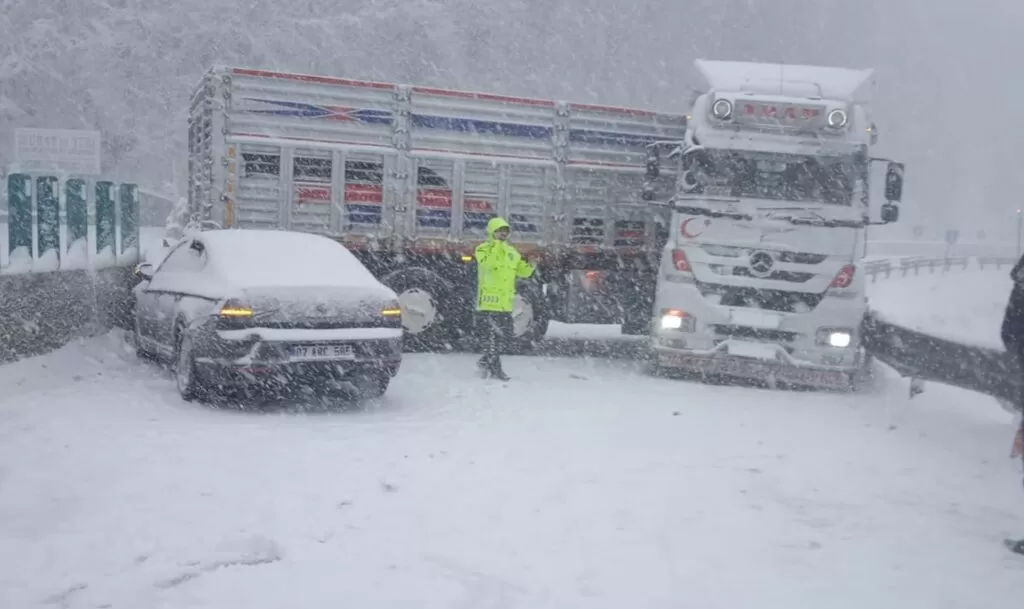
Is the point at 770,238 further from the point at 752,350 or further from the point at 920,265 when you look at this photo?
the point at 920,265

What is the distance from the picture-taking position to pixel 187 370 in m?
8.78

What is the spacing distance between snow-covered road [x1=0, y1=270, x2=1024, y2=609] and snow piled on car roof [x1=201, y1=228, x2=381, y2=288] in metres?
1.12

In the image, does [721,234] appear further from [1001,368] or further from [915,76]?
[915,76]

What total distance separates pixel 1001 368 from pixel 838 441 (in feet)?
5.14

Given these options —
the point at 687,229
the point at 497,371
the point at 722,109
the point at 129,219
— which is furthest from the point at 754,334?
the point at 129,219

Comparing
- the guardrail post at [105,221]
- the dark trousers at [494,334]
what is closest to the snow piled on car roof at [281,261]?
the dark trousers at [494,334]

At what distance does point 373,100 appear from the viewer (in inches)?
485

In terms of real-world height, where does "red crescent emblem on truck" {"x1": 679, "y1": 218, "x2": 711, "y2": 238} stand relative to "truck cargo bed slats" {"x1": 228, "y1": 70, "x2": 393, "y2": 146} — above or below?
below

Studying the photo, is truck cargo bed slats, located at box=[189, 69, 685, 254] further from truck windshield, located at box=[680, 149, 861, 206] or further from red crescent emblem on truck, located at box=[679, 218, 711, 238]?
red crescent emblem on truck, located at box=[679, 218, 711, 238]

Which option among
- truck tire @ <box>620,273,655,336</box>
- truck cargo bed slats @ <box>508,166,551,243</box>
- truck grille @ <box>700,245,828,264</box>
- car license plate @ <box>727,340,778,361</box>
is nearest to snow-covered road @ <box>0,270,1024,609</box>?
car license plate @ <box>727,340,778,361</box>

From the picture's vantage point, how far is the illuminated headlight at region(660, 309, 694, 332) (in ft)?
36.6

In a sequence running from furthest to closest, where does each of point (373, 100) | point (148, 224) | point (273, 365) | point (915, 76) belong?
1. point (915, 76)
2. point (148, 224)
3. point (373, 100)
4. point (273, 365)

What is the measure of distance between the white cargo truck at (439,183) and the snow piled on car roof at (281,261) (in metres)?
2.31

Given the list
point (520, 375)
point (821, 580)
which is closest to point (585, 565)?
point (821, 580)
